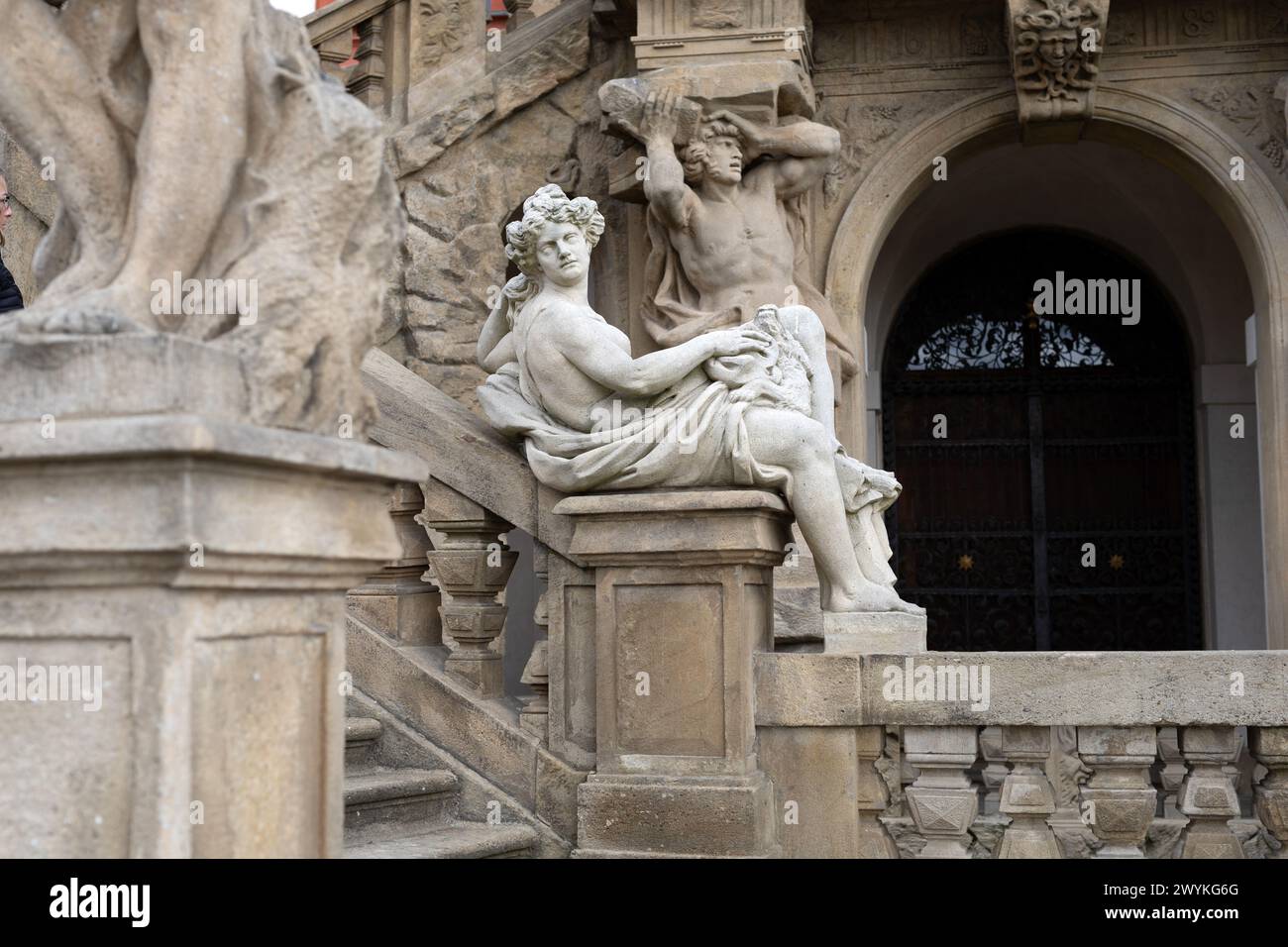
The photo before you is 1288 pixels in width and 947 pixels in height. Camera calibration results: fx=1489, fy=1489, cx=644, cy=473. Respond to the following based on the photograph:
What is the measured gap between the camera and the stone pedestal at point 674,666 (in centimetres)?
453

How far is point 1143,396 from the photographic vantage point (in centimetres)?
1077

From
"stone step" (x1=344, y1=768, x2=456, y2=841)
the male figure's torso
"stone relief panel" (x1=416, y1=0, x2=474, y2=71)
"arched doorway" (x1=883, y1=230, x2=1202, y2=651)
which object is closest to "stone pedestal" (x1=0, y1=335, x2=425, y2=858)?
"stone step" (x1=344, y1=768, x2=456, y2=841)

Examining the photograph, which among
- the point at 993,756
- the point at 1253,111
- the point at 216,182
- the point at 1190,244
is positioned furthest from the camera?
the point at 1190,244

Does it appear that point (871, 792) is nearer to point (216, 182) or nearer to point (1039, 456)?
point (216, 182)

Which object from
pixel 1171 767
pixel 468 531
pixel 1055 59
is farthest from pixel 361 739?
pixel 1055 59

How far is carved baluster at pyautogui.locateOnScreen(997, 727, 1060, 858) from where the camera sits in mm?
4391

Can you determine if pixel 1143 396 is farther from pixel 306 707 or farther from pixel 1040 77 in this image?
pixel 306 707

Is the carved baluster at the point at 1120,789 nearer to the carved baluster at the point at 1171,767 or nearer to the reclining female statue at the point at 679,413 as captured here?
the carved baluster at the point at 1171,767

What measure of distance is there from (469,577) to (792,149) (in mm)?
3894

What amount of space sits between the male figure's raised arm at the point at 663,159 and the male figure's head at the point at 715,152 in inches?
3.7

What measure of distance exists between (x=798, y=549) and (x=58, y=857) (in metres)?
5.48

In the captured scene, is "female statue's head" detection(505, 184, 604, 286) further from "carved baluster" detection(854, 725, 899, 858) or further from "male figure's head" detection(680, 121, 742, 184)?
"male figure's head" detection(680, 121, 742, 184)

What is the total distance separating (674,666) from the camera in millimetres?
4621

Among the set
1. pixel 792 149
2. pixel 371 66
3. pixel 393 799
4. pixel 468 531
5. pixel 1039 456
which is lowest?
pixel 393 799
